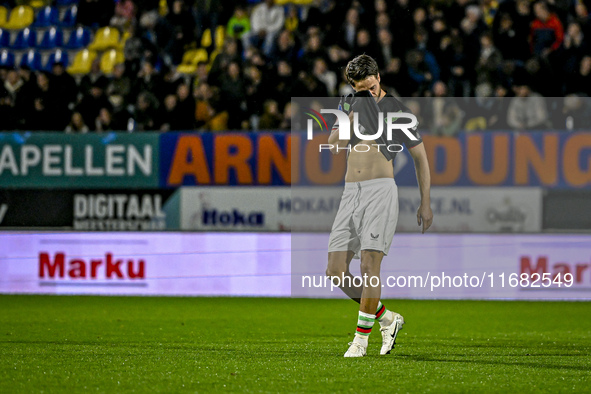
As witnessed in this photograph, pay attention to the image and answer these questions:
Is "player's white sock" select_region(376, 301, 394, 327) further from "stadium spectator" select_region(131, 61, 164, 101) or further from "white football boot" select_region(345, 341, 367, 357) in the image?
"stadium spectator" select_region(131, 61, 164, 101)

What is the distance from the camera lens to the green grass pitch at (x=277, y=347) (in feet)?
18.8

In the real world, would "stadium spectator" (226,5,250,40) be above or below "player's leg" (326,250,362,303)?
above

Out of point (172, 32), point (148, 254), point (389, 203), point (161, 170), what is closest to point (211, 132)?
point (161, 170)

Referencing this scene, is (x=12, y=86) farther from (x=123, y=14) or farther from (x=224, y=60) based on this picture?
(x=224, y=60)

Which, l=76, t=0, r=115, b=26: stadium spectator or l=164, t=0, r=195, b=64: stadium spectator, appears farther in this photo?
l=76, t=0, r=115, b=26: stadium spectator

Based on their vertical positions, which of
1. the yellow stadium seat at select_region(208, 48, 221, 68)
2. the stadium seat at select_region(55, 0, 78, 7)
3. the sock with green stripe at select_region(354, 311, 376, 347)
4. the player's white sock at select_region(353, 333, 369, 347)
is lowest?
the player's white sock at select_region(353, 333, 369, 347)

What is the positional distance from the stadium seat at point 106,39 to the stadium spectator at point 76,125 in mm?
3499

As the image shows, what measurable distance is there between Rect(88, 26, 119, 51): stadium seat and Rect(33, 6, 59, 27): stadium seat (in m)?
1.08

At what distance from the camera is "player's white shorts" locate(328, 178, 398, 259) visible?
22.1 feet

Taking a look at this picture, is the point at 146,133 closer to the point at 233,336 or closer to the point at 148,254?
the point at 148,254

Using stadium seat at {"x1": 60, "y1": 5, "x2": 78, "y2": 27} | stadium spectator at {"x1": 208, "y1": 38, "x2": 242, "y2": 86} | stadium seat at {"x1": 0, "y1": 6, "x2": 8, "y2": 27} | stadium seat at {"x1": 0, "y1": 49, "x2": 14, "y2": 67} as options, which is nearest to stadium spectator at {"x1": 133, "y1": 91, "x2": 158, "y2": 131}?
stadium spectator at {"x1": 208, "y1": 38, "x2": 242, "y2": 86}

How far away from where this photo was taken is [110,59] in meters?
17.0

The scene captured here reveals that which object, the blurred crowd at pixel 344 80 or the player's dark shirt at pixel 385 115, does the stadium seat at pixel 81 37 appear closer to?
the blurred crowd at pixel 344 80

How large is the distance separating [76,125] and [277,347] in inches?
293
